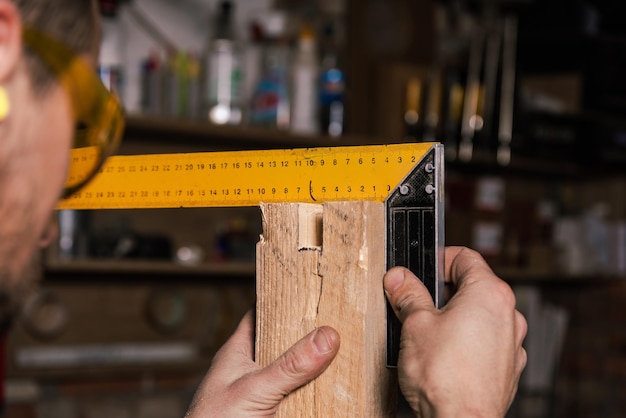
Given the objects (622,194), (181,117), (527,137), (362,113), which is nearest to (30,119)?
(181,117)

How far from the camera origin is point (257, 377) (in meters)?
0.80

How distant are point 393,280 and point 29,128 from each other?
372mm

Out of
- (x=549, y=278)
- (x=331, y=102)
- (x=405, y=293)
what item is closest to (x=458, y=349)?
(x=405, y=293)

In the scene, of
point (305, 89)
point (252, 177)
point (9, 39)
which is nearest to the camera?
point (9, 39)

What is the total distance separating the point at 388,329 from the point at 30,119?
0.40 meters

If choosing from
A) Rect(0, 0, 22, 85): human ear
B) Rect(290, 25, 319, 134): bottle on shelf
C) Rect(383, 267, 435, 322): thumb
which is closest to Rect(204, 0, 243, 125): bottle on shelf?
Rect(290, 25, 319, 134): bottle on shelf

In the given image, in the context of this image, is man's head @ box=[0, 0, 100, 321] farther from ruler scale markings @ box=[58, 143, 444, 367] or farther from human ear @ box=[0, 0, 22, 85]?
ruler scale markings @ box=[58, 143, 444, 367]

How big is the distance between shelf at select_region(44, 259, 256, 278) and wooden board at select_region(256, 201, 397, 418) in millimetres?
1364

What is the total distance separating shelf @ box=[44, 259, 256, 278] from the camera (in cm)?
209

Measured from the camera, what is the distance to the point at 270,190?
3.01 ft

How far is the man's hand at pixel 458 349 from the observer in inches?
29.4

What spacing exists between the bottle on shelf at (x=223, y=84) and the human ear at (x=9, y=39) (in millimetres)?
1640

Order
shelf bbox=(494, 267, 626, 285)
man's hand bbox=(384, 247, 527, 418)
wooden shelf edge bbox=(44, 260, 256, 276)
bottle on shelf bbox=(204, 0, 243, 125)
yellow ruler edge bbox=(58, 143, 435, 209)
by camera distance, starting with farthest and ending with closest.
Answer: shelf bbox=(494, 267, 626, 285), bottle on shelf bbox=(204, 0, 243, 125), wooden shelf edge bbox=(44, 260, 256, 276), yellow ruler edge bbox=(58, 143, 435, 209), man's hand bbox=(384, 247, 527, 418)

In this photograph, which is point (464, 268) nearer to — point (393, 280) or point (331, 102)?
point (393, 280)
